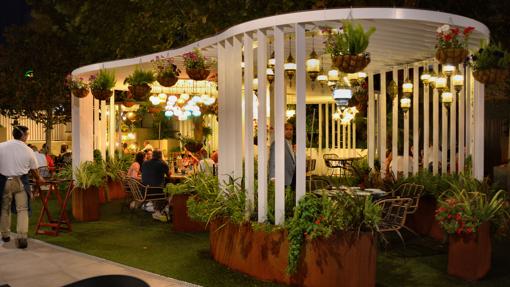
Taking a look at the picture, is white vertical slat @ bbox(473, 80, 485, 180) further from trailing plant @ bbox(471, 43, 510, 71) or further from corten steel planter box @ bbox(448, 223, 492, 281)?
corten steel planter box @ bbox(448, 223, 492, 281)

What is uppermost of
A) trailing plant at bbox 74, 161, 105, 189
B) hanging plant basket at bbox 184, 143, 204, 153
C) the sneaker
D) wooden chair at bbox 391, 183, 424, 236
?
hanging plant basket at bbox 184, 143, 204, 153

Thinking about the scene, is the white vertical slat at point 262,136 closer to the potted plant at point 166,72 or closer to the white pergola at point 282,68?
the white pergola at point 282,68

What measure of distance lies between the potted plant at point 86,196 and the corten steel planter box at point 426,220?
233 inches

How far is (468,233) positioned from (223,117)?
3480mm

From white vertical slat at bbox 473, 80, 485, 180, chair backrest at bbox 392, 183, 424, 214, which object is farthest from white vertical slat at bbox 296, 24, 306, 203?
white vertical slat at bbox 473, 80, 485, 180

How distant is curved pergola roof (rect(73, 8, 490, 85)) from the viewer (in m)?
6.16

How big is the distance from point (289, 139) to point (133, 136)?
1414 centimetres

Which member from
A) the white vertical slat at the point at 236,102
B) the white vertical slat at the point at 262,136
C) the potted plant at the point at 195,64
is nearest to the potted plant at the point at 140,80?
the potted plant at the point at 195,64

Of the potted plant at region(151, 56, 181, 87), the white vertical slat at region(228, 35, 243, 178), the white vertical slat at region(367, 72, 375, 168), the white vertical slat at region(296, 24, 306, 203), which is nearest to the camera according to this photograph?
the white vertical slat at region(296, 24, 306, 203)

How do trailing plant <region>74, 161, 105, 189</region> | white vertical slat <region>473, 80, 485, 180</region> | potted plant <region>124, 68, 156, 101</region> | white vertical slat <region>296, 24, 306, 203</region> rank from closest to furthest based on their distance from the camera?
white vertical slat <region>296, 24, 306, 203</region>, white vertical slat <region>473, 80, 485, 180</region>, potted plant <region>124, 68, 156, 101</region>, trailing plant <region>74, 161, 105, 189</region>

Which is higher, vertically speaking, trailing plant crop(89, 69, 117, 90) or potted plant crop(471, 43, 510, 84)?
trailing plant crop(89, 69, 117, 90)

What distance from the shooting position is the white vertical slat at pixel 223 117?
7.54 m

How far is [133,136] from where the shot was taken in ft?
69.7

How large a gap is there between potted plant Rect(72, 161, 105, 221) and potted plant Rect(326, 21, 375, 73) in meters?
6.40
